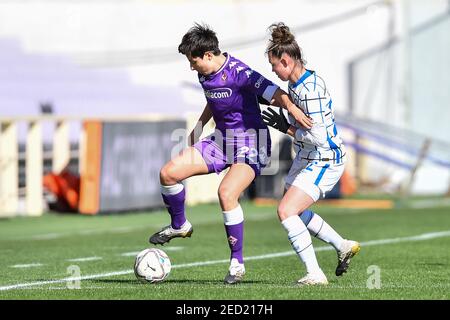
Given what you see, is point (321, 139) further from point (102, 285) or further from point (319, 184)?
point (102, 285)

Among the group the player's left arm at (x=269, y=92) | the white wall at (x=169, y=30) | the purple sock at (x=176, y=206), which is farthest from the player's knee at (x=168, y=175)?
the white wall at (x=169, y=30)

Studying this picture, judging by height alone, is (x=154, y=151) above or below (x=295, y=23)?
below

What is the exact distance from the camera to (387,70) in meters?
33.2

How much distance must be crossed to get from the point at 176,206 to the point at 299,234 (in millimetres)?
1356

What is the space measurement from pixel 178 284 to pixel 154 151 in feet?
43.6

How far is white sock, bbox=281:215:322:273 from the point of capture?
8984mm

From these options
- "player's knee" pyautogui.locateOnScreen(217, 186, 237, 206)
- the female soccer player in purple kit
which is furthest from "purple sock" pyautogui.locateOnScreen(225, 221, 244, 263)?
"player's knee" pyautogui.locateOnScreen(217, 186, 237, 206)

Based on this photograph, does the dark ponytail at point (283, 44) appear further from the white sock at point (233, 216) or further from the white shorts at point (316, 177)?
the white sock at point (233, 216)

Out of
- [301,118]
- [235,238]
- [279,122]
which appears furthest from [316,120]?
[235,238]

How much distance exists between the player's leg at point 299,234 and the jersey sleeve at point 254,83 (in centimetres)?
87

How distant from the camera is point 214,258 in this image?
12188 mm

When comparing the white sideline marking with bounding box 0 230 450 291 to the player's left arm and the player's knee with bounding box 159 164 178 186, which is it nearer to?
the player's knee with bounding box 159 164 178 186

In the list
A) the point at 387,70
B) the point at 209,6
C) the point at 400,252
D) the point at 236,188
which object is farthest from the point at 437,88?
the point at 236,188
